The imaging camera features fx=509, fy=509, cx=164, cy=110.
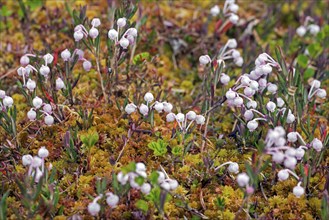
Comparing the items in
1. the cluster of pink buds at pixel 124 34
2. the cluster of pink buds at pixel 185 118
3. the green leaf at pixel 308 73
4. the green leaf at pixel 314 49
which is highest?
the cluster of pink buds at pixel 124 34

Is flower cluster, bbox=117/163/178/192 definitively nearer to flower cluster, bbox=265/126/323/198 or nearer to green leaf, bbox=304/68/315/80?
flower cluster, bbox=265/126/323/198

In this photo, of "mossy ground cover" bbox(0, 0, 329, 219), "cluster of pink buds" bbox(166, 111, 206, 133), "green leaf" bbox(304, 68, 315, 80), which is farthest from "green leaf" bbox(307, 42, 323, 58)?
"cluster of pink buds" bbox(166, 111, 206, 133)

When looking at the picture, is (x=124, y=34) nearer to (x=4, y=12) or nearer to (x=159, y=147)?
(x=159, y=147)

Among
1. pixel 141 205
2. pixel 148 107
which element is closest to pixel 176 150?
pixel 148 107

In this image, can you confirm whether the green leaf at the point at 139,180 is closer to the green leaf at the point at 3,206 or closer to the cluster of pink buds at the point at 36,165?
the cluster of pink buds at the point at 36,165

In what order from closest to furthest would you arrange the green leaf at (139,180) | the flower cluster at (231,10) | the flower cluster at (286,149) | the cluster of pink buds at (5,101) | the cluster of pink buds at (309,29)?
the flower cluster at (286,149) < the green leaf at (139,180) < the cluster of pink buds at (5,101) < the flower cluster at (231,10) < the cluster of pink buds at (309,29)

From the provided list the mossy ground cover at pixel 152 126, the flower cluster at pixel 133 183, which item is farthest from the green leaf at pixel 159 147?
the flower cluster at pixel 133 183
